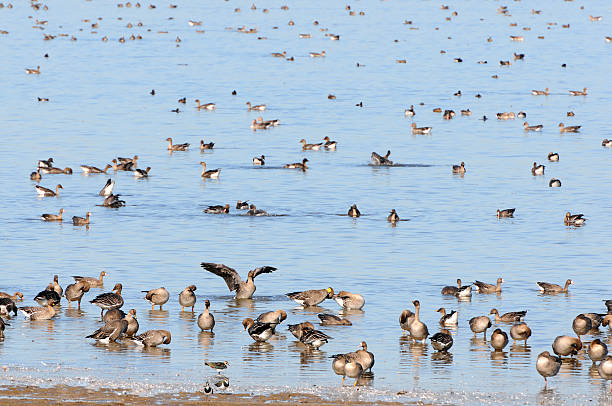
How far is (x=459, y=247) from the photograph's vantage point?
1654 inches

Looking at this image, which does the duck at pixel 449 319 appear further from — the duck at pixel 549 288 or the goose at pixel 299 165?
the goose at pixel 299 165

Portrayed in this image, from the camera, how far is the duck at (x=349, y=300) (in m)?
Result: 30.9

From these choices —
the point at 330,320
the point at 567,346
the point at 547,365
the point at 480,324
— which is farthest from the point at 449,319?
the point at 547,365

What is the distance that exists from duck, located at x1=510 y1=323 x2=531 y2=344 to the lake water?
338mm

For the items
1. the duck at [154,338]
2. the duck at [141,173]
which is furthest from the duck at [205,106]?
the duck at [154,338]

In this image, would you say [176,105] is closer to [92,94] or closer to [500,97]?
[92,94]

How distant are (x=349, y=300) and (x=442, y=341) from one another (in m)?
5.43

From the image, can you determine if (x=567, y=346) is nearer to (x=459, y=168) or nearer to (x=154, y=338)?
(x=154, y=338)

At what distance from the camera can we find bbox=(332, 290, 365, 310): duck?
30.9 meters

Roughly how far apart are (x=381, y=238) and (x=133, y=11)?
134 m

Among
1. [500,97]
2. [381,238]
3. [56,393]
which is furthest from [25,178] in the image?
[500,97]

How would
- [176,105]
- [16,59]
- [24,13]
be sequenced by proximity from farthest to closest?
[24,13] → [16,59] → [176,105]

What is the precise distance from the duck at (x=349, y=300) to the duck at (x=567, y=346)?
7.03 m

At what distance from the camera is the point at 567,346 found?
2509 centimetres
